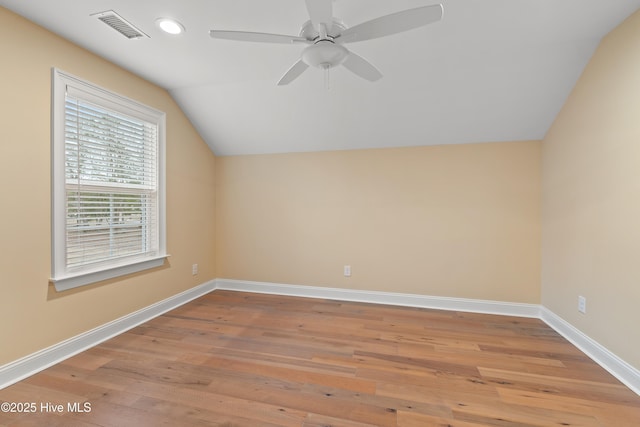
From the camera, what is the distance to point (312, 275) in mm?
3650

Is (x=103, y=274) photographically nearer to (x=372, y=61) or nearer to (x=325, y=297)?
(x=325, y=297)

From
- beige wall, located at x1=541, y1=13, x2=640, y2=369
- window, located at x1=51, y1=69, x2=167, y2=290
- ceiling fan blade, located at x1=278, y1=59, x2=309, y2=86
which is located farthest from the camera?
window, located at x1=51, y1=69, x2=167, y2=290

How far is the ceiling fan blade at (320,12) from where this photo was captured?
1242 mm

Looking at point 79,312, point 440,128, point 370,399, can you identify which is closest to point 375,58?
point 440,128

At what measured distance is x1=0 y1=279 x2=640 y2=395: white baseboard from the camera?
191 centimetres

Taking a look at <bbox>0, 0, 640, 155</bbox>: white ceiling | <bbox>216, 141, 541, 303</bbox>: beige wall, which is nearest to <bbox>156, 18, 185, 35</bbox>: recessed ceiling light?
<bbox>0, 0, 640, 155</bbox>: white ceiling

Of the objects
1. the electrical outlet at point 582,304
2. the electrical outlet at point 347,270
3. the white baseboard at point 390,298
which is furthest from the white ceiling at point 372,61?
the white baseboard at point 390,298

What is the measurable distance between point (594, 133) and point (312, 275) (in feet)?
9.87

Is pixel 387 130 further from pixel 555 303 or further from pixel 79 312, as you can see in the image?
pixel 79 312

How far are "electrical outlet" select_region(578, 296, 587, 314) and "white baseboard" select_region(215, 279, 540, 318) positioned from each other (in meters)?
0.69

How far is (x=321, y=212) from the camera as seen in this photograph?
361cm

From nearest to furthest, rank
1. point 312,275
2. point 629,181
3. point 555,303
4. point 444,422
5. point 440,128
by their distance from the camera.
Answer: point 444,422 → point 629,181 → point 555,303 → point 440,128 → point 312,275

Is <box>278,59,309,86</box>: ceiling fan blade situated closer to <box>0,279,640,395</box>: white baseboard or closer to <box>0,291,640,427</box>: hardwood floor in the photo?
<box>0,291,640,427</box>: hardwood floor

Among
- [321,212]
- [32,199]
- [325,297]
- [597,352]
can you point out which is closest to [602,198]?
[597,352]
